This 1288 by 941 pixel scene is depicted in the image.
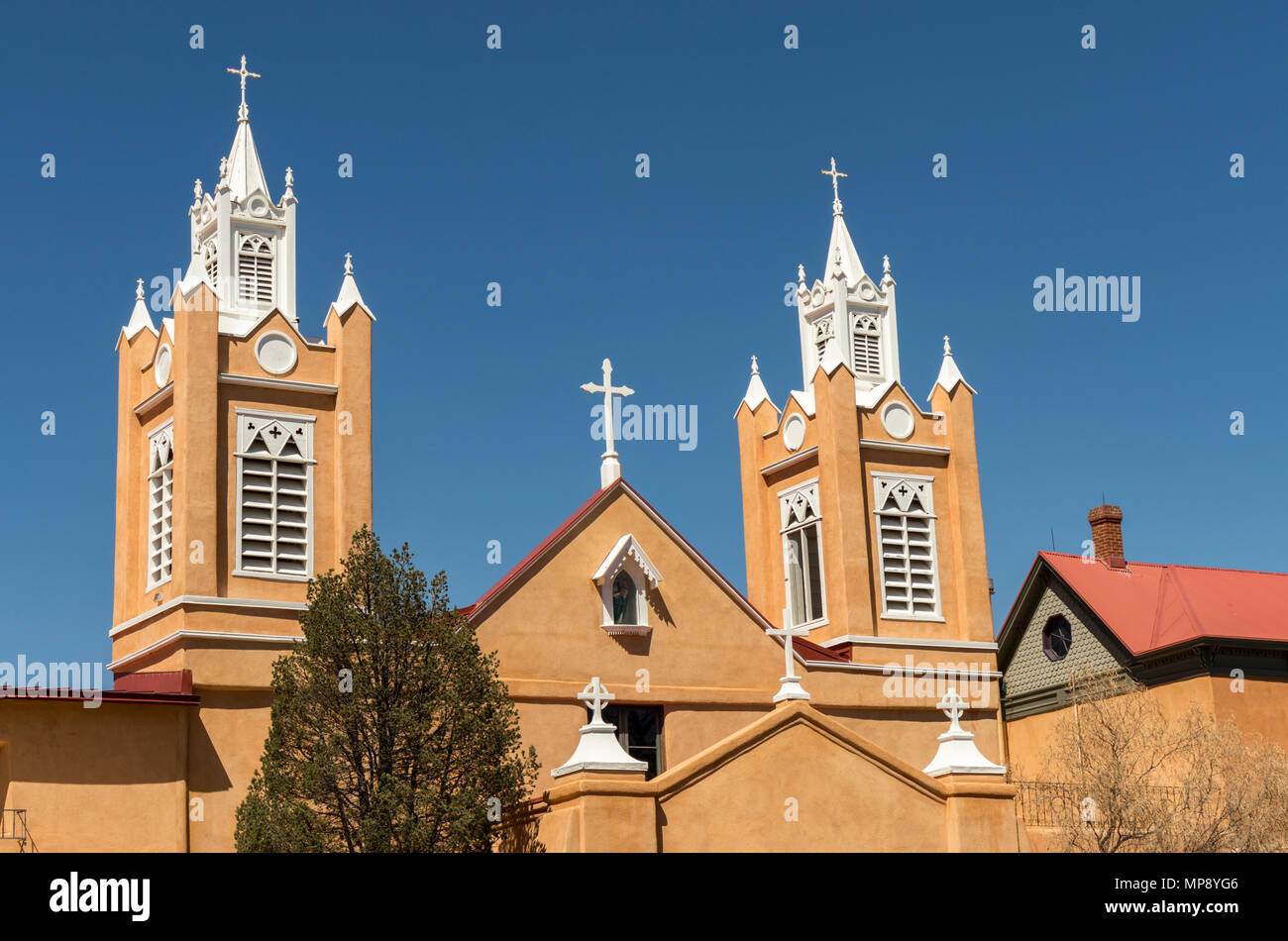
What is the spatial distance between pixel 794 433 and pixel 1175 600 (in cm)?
1034

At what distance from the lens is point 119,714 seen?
2841cm

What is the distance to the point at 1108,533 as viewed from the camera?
144 feet

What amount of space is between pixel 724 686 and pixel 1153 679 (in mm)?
11740

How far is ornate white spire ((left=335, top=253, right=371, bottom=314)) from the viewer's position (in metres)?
33.6

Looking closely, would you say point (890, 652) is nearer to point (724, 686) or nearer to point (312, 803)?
point (724, 686)

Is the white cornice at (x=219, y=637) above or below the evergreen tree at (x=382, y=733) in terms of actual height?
above

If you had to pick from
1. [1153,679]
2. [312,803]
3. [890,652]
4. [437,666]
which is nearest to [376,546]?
[437,666]

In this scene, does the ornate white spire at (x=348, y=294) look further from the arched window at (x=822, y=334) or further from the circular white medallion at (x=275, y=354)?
the arched window at (x=822, y=334)

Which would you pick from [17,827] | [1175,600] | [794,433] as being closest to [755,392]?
[794,433]

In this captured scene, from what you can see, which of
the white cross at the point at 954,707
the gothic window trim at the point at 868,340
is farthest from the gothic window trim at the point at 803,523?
the white cross at the point at 954,707

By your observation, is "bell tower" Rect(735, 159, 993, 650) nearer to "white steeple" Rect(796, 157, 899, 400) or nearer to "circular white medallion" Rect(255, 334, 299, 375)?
"white steeple" Rect(796, 157, 899, 400)

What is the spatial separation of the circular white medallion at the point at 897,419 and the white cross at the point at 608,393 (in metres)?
7.62

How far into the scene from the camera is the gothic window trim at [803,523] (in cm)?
3819

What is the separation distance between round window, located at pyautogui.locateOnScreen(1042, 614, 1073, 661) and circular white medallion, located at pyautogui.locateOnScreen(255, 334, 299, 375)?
21.3m
